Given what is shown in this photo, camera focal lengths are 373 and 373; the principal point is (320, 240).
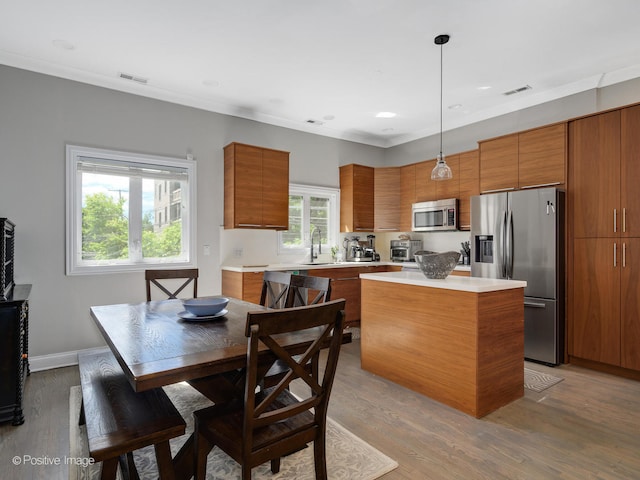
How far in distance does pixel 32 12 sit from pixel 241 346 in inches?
115

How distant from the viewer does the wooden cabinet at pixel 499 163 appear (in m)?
4.08

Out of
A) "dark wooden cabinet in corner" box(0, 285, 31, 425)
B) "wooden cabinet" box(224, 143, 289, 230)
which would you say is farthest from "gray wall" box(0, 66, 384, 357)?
"dark wooden cabinet in corner" box(0, 285, 31, 425)

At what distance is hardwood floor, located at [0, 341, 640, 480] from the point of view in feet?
6.44

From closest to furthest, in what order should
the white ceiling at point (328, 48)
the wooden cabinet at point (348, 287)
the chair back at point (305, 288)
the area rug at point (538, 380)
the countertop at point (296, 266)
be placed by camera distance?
the chair back at point (305, 288)
the white ceiling at point (328, 48)
the area rug at point (538, 380)
the countertop at point (296, 266)
the wooden cabinet at point (348, 287)

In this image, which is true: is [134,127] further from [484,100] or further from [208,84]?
[484,100]

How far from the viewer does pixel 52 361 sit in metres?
3.48

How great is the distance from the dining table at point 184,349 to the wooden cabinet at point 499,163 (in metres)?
3.20

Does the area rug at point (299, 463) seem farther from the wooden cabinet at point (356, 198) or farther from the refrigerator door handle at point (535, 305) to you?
the wooden cabinet at point (356, 198)

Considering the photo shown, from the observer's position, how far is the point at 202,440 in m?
1.55

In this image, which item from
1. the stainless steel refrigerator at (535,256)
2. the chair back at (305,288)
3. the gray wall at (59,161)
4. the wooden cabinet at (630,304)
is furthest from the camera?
the stainless steel refrigerator at (535,256)

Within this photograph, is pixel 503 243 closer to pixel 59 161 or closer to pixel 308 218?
pixel 308 218

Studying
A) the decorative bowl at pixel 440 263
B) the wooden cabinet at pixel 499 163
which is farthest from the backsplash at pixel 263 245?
the decorative bowl at pixel 440 263

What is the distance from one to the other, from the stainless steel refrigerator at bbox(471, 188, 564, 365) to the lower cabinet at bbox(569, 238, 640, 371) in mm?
153

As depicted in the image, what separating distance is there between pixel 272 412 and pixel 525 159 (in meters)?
3.78
